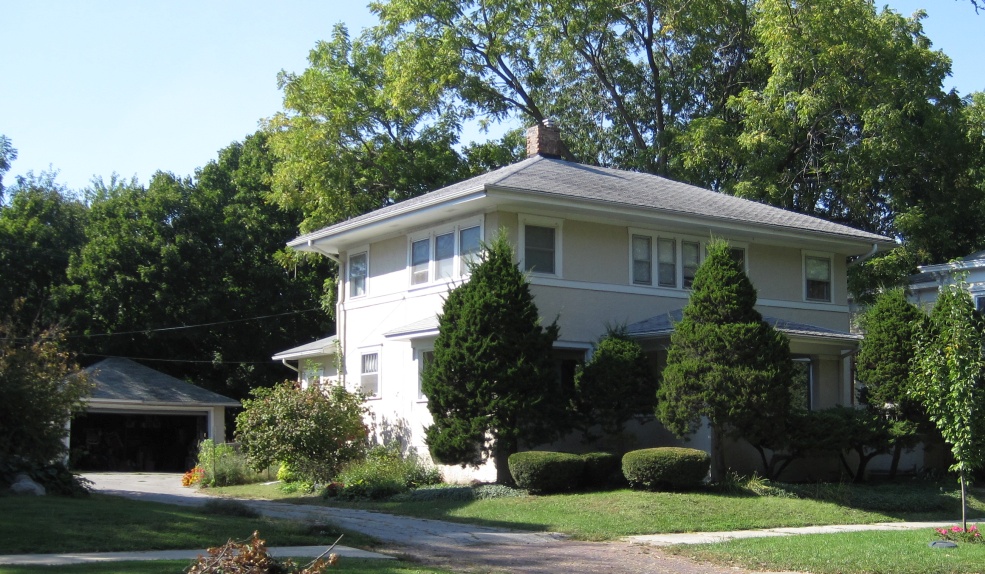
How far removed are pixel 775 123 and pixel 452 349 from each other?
1523 cm

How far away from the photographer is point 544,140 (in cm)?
2666

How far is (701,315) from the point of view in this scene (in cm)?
1909

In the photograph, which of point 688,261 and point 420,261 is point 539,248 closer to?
point 420,261

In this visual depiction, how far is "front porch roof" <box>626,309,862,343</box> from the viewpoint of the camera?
68.5 feet

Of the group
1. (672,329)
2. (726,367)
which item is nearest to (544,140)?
(672,329)

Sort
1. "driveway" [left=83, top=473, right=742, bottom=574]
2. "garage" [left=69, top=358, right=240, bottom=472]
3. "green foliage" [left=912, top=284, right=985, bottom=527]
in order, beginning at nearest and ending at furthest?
1. "driveway" [left=83, top=473, right=742, bottom=574]
2. "green foliage" [left=912, top=284, right=985, bottom=527]
3. "garage" [left=69, top=358, right=240, bottom=472]

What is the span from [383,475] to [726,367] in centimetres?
726

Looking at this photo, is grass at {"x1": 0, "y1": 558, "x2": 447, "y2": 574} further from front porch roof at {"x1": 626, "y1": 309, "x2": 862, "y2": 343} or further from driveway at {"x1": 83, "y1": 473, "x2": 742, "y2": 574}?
front porch roof at {"x1": 626, "y1": 309, "x2": 862, "y2": 343}

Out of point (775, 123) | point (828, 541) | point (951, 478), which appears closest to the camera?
point (828, 541)

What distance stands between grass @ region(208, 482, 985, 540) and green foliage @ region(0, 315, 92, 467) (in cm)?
517

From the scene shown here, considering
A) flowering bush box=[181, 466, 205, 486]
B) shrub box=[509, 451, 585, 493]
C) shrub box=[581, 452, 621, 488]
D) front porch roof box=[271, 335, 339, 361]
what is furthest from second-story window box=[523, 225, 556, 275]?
flowering bush box=[181, 466, 205, 486]

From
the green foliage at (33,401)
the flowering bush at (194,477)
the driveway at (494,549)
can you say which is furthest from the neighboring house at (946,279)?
the green foliage at (33,401)

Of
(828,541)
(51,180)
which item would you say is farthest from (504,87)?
(51,180)

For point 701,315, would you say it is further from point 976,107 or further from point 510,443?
point 976,107
